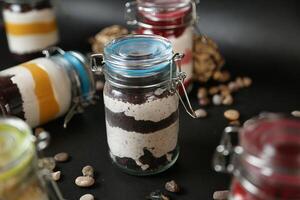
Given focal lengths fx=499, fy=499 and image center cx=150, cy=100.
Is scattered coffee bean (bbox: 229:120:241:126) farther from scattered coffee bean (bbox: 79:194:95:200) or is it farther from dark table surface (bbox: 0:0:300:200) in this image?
scattered coffee bean (bbox: 79:194:95:200)

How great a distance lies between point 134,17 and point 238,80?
0.62ft

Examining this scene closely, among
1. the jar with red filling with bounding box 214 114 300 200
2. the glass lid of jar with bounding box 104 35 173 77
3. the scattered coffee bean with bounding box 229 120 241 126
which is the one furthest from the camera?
the scattered coffee bean with bounding box 229 120 241 126

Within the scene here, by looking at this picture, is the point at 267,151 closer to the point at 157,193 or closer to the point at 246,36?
the point at 157,193

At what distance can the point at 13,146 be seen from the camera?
41cm

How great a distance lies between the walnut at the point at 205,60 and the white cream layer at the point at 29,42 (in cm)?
26

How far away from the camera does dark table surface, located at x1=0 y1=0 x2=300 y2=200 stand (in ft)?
1.90

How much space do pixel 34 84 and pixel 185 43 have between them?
8.7 inches

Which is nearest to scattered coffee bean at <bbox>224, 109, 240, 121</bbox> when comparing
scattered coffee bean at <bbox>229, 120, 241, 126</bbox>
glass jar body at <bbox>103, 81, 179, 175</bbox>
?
scattered coffee bean at <bbox>229, 120, 241, 126</bbox>

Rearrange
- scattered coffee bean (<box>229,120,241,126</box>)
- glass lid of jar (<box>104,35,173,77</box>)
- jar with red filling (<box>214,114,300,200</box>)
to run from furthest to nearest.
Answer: scattered coffee bean (<box>229,120,241,126</box>)
glass lid of jar (<box>104,35,173,77</box>)
jar with red filling (<box>214,114,300,200</box>)

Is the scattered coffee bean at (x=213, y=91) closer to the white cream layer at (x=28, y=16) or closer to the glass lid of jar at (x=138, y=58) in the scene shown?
the glass lid of jar at (x=138, y=58)

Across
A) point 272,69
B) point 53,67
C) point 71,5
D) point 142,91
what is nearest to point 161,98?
point 142,91

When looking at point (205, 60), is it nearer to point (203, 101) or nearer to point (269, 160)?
point (203, 101)

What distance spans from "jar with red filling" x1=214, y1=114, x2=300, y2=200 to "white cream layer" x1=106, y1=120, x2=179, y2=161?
0.53 ft

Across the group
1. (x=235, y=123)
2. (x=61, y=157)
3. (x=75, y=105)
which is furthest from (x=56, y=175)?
(x=235, y=123)
